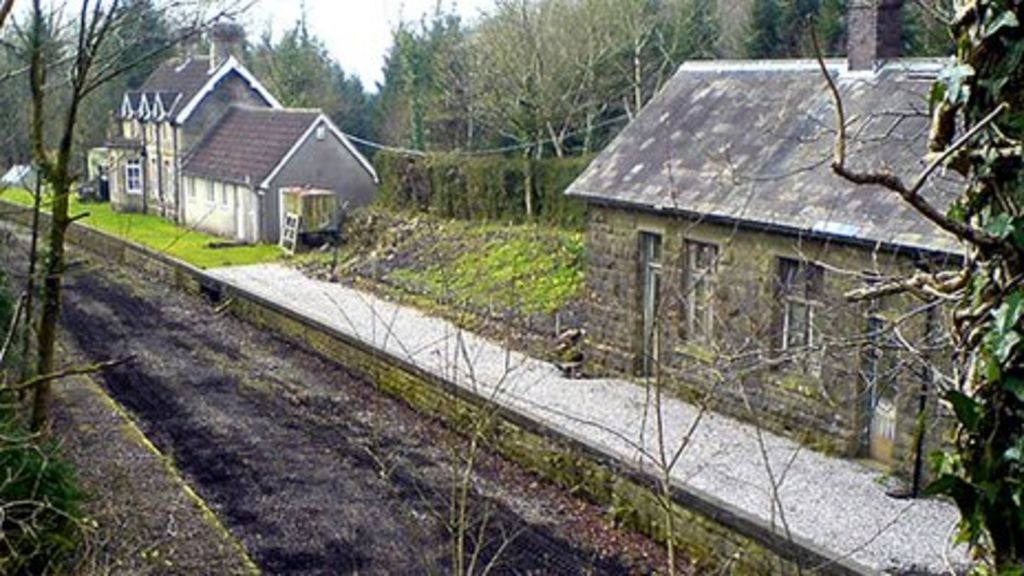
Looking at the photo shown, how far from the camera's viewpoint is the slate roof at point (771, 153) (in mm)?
14227

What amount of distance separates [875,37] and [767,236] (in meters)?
3.93

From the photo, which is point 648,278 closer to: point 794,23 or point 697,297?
point 697,297

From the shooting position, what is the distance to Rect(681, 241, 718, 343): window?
17047 millimetres

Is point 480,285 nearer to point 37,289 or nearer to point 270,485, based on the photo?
point 270,485

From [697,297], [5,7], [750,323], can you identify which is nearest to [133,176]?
[697,297]

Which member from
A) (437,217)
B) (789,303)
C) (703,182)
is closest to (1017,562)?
(789,303)

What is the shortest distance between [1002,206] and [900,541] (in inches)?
379

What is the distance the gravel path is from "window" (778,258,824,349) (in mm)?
1579

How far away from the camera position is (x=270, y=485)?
14.0 metres

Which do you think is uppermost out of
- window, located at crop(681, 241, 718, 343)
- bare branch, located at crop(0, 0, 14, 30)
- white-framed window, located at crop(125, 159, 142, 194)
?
bare branch, located at crop(0, 0, 14, 30)

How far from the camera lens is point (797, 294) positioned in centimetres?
1544

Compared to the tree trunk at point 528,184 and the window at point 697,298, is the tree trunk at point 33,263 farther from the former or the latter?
the tree trunk at point 528,184

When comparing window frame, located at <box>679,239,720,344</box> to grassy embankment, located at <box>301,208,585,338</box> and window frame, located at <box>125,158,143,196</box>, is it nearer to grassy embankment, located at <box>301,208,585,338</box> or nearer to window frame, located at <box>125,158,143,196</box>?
grassy embankment, located at <box>301,208,585,338</box>

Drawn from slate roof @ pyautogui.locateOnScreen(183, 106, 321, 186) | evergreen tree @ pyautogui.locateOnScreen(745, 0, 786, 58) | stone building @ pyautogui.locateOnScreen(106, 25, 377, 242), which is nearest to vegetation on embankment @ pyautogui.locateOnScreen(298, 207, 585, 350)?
stone building @ pyautogui.locateOnScreen(106, 25, 377, 242)
